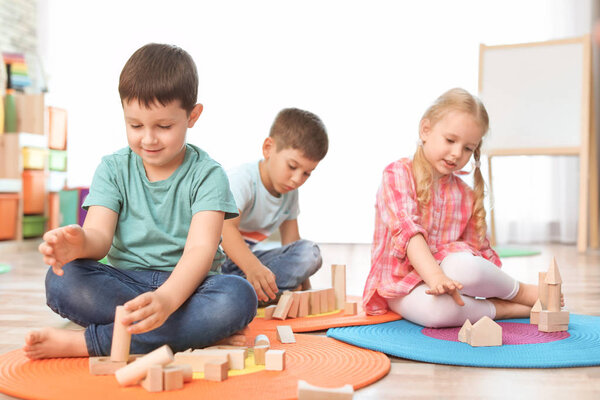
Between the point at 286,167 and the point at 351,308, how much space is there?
0.39 metres

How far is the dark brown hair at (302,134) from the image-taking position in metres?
1.48

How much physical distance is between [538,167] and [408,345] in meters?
2.56

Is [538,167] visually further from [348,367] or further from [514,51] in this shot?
[348,367]

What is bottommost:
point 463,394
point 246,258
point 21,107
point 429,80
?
point 463,394

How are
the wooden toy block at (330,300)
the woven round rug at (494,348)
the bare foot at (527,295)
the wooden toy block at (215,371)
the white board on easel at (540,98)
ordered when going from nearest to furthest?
1. the wooden toy block at (215,371)
2. the woven round rug at (494,348)
3. the bare foot at (527,295)
4. the wooden toy block at (330,300)
5. the white board on easel at (540,98)

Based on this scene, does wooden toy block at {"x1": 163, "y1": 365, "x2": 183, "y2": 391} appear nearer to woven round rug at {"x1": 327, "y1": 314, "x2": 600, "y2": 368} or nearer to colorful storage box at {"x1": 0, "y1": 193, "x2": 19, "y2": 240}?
woven round rug at {"x1": 327, "y1": 314, "x2": 600, "y2": 368}

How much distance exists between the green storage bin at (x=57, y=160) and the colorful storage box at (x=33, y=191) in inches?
4.1

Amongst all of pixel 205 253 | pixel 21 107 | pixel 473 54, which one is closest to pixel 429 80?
pixel 473 54

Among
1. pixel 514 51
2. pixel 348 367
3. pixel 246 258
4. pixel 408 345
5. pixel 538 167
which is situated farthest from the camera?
pixel 538 167

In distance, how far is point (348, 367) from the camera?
90cm

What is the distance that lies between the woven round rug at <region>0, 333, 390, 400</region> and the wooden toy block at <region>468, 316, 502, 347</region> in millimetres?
170

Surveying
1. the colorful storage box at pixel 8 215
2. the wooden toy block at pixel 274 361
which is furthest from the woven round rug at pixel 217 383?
the colorful storage box at pixel 8 215

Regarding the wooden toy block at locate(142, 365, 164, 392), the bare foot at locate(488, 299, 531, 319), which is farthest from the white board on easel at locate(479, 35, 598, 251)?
the wooden toy block at locate(142, 365, 164, 392)

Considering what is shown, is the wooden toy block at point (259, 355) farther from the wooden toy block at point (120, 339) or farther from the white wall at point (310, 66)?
the white wall at point (310, 66)
